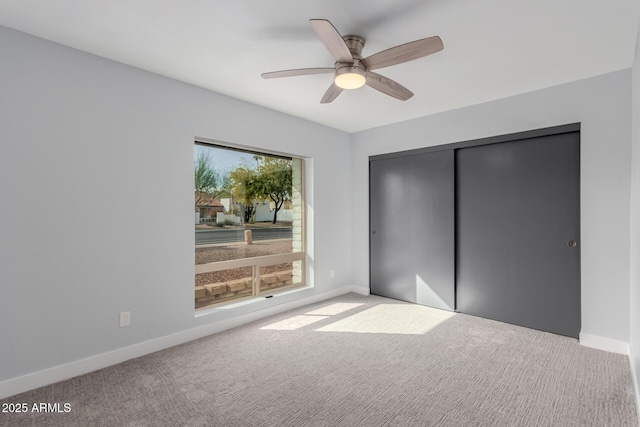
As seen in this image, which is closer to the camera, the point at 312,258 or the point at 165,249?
the point at 165,249

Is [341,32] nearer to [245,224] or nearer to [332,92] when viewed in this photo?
[332,92]

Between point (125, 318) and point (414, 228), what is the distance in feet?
10.8

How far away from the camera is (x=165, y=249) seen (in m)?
2.89

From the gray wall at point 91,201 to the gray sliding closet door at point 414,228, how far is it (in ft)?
7.11

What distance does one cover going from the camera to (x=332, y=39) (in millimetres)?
1839

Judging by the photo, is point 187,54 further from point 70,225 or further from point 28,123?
point 70,225

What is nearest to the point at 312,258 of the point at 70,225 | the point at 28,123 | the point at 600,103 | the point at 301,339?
the point at 301,339

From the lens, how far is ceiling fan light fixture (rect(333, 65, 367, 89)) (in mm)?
2162

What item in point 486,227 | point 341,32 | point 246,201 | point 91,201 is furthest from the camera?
point 246,201

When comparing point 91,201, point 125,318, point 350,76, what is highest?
point 350,76

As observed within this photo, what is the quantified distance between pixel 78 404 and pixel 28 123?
1905 millimetres

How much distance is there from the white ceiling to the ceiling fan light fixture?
9.7 inches

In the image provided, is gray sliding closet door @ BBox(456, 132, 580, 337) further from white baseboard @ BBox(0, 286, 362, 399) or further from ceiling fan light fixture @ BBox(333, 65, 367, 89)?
white baseboard @ BBox(0, 286, 362, 399)

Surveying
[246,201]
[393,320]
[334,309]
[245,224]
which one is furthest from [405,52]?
[334,309]
